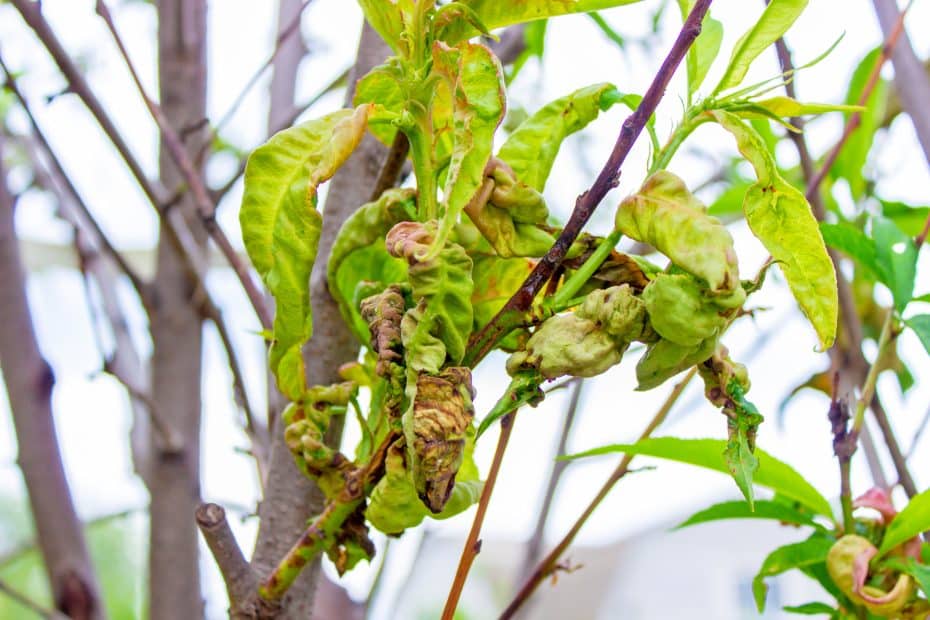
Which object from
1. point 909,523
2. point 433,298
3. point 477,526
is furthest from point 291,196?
point 909,523

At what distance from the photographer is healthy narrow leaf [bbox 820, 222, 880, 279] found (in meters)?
0.70

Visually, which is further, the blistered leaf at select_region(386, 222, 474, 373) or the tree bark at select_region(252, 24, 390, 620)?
the tree bark at select_region(252, 24, 390, 620)

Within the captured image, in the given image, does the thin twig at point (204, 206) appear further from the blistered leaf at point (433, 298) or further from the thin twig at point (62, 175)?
the blistered leaf at point (433, 298)

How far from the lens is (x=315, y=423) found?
55cm

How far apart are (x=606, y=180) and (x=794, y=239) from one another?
89 mm

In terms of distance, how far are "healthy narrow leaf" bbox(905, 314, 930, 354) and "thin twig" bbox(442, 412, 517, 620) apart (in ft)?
1.04

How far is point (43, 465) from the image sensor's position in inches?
37.6

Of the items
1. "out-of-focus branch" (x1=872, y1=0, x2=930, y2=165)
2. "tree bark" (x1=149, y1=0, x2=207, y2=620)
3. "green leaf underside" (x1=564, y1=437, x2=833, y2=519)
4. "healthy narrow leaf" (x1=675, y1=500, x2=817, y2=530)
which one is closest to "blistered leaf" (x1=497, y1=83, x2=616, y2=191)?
"green leaf underside" (x1=564, y1=437, x2=833, y2=519)

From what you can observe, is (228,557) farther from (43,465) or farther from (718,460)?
(43,465)

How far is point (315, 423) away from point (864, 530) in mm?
386

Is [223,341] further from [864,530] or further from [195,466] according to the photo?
[864,530]

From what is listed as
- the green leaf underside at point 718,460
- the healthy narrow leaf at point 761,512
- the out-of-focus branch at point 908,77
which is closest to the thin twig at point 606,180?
the green leaf underside at point 718,460

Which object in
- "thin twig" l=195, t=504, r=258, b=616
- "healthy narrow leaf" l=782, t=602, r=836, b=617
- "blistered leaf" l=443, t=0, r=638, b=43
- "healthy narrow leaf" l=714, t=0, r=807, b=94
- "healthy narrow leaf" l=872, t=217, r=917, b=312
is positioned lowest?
"healthy narrow leaf" l=782, t=602, r=836, b=617

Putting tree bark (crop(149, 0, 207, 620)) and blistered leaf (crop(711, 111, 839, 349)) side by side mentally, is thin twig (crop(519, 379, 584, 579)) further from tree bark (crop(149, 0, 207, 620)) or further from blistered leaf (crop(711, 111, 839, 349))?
blistered leaf (crop(711, 111, 839, 349))
